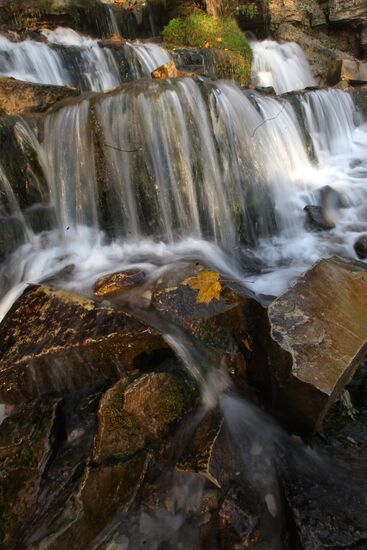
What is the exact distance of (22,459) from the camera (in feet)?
7.01

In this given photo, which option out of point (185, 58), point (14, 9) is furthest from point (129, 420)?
point (14, 9)

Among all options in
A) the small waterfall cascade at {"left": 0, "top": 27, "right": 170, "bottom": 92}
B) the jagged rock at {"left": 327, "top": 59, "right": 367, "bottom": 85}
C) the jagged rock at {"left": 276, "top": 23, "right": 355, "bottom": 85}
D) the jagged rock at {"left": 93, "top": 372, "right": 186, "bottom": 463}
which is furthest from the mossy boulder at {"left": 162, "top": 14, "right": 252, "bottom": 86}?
the jagged rock at {"left": 93, "top": 372, "right": 186, "bottom": 463}

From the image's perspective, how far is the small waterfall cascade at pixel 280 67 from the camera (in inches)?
439

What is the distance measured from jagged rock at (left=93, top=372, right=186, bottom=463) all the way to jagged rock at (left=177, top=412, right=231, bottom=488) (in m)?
0.18

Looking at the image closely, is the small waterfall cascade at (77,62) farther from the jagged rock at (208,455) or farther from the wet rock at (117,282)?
the jagged rock at (208,455)

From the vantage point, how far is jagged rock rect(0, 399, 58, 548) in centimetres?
196

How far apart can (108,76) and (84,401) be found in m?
6.98

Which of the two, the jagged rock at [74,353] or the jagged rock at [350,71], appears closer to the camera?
the jagged rock at [74,353]

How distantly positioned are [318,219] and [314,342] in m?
3.39

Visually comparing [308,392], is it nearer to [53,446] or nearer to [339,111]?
[53,446]

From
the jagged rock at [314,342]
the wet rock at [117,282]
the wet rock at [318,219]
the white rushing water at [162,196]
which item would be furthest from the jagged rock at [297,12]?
the jagged rock at [314,342]

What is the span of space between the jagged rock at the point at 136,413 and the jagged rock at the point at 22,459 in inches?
14.9

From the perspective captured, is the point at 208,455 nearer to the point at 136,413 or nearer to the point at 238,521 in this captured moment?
the point at 238,521

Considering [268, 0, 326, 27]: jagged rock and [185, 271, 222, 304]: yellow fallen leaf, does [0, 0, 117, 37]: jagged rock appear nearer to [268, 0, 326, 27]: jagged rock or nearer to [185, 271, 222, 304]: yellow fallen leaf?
[268, 0, 326, 27]: jagged rock
